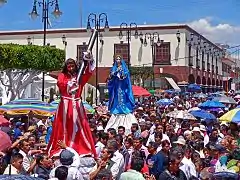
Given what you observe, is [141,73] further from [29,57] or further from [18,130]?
[18,130]

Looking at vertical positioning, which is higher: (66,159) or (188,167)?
(66,159)

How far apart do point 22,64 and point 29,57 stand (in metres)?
0.53

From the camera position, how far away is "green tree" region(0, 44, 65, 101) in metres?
28.6

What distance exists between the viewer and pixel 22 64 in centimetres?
2945

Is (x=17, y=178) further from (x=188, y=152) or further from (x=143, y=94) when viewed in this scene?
(x=143, y=94)

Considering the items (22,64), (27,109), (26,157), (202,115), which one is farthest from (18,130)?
(22,64)

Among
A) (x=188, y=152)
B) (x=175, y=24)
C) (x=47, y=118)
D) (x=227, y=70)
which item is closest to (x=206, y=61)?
(x=175, y=24)

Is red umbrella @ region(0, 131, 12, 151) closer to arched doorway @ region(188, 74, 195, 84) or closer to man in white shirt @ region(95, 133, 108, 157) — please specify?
man in white shirt @ region(95, 133, 108, 157)

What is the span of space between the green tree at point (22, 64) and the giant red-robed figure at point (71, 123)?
19789 mm

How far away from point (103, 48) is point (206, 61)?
53.5 feet

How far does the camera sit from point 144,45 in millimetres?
48781

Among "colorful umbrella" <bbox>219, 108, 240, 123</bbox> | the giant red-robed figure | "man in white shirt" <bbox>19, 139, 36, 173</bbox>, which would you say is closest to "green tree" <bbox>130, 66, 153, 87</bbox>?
"colorful umbrella" <bbox>219, 108, 240, 123</bbox>

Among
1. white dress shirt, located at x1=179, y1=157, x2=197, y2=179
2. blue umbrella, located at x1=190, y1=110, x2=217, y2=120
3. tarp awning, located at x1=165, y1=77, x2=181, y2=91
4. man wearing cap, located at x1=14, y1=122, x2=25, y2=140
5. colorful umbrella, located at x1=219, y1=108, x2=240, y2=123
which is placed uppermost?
tarp awning, located at x1=165, y1=77, x2=181, y2=91

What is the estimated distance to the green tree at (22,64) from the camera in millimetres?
28641
